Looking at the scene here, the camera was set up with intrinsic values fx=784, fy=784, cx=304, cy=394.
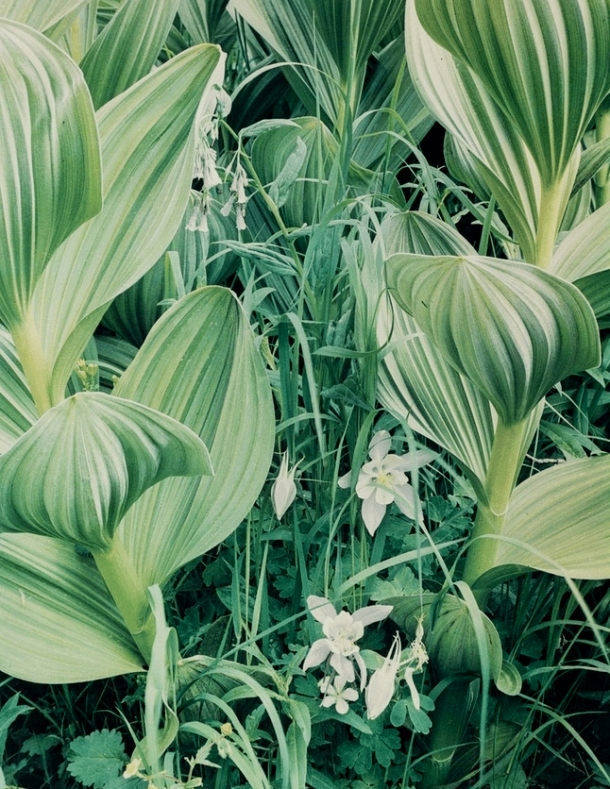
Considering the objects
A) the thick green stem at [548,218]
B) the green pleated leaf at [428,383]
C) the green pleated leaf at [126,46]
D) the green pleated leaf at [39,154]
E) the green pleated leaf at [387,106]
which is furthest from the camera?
the green pleated leaf at [387,106]

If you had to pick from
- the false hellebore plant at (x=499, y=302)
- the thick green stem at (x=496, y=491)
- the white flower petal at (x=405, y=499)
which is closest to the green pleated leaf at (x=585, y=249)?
the false hellebore plant at (x=499, y=302)

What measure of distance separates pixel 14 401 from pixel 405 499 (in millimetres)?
375

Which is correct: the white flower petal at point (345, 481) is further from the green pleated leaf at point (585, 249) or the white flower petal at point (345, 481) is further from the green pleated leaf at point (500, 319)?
the green pleated leaf at point (585, 249)

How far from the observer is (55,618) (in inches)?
29.5

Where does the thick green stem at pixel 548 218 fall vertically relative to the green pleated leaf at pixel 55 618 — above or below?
above

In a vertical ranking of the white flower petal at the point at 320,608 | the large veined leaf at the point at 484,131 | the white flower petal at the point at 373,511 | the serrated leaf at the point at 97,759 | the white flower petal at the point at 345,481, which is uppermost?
the large veined leaf at the point at 484,131

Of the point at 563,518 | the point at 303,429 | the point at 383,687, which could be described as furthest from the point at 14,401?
the point at 563,518

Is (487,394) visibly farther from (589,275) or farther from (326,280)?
(326,280)

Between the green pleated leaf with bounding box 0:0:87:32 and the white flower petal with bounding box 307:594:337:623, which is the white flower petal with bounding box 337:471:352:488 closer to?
the white flower petal with bounding box 307:594:337:623

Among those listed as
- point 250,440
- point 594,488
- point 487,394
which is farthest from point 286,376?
point 594,488

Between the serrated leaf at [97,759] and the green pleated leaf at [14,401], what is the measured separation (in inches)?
11.7

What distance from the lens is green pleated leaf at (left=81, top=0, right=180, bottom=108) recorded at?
35.4 inches

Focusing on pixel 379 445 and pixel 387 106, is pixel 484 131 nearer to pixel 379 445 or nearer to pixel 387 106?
pixel 379 445

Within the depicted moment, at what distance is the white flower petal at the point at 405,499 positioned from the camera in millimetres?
736
